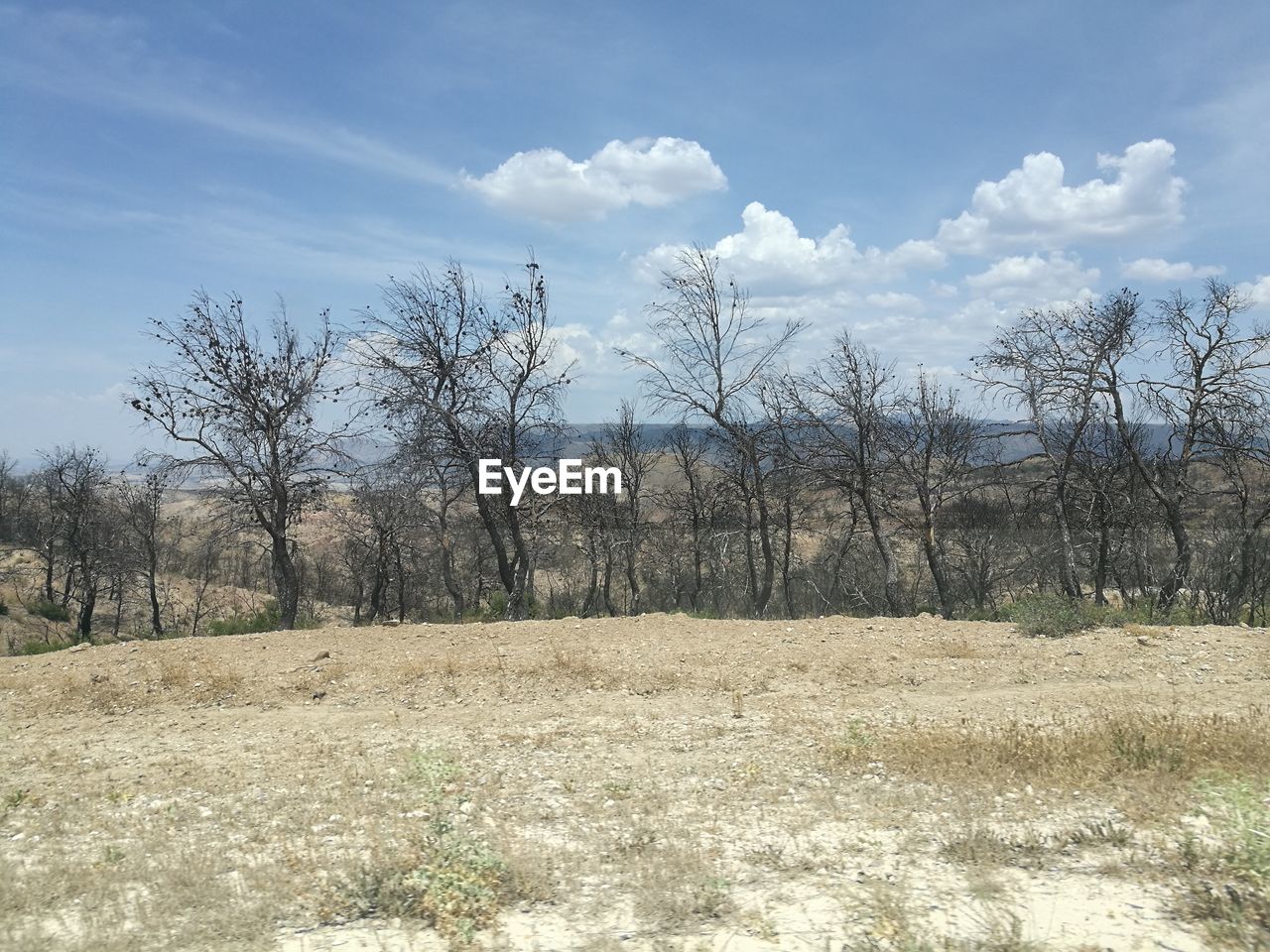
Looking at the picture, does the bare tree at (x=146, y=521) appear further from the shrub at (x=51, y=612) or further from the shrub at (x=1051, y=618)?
the shrub at (x=1051, y=618)

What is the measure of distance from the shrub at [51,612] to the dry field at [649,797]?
83.5 ft

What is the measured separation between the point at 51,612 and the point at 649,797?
3435 centimetres

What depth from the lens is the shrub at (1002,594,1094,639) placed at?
1131cm

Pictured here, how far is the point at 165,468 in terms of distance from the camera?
15891mm

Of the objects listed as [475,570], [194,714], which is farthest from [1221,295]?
[475,570]

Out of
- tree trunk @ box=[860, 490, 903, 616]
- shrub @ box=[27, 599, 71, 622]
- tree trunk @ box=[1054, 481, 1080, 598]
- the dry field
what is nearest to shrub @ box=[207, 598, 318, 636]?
the dry field

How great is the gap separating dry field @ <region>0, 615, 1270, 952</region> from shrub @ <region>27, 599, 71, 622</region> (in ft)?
83.5

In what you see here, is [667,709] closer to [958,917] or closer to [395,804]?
[395,804]

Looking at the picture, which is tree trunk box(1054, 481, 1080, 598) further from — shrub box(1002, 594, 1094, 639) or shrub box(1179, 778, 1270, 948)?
shrub box(1179, 778, 1270, 948)

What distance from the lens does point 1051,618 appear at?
37.8 feet

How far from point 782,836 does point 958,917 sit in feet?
4.49

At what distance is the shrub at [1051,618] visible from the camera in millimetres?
11312

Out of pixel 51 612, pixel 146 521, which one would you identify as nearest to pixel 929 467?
pixel 146 521

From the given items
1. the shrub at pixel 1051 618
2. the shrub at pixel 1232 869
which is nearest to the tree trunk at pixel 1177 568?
the shrub at pixel 1051 618
